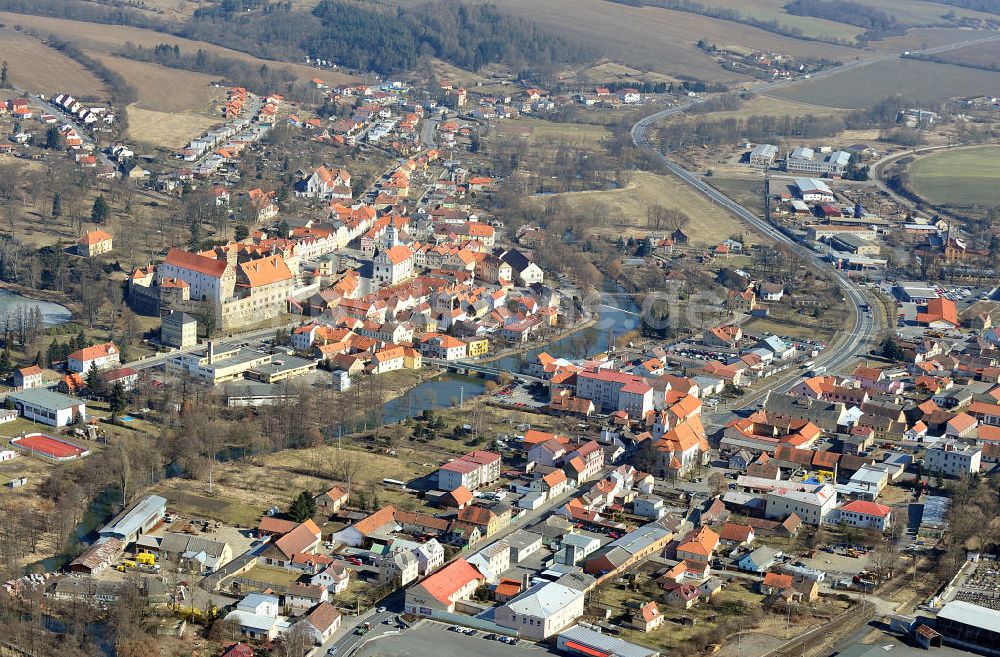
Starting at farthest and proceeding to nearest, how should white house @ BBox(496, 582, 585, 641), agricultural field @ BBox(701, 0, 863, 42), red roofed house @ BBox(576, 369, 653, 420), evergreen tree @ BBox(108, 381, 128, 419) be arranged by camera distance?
agricultural field @ BBox(701, 0, 863, 42) < red roofed house @ BBox(576, 369, 653, 420) < evergreen tree @ BBox(108, 381, 128, 419) < white house @ BBox(496, 582, 585, 641)

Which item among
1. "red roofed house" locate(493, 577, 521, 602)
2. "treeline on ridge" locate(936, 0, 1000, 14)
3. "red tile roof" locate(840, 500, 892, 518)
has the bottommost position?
"red roofed house" locate(493, 577, 521, 602)

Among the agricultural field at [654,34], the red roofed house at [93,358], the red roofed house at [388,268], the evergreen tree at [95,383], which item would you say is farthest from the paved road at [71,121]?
the agricultural field at [654,34]

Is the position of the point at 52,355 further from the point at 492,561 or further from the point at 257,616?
the point at 492,561

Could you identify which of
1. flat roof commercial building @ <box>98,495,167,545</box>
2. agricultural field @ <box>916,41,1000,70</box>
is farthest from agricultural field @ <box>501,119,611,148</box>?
flat roof commercial building @ <box>98,495,167,545</box>

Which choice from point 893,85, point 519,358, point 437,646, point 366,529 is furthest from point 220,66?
point 437,646

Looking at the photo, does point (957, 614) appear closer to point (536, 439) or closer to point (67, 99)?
point (536, 439)

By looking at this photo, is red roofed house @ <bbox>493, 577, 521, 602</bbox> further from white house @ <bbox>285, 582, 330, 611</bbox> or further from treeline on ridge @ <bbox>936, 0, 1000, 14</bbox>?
treeline on ridge @ <bbox>936, 0, 1000, 14</bbox>

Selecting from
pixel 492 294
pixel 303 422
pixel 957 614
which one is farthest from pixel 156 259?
pixel 957 614
